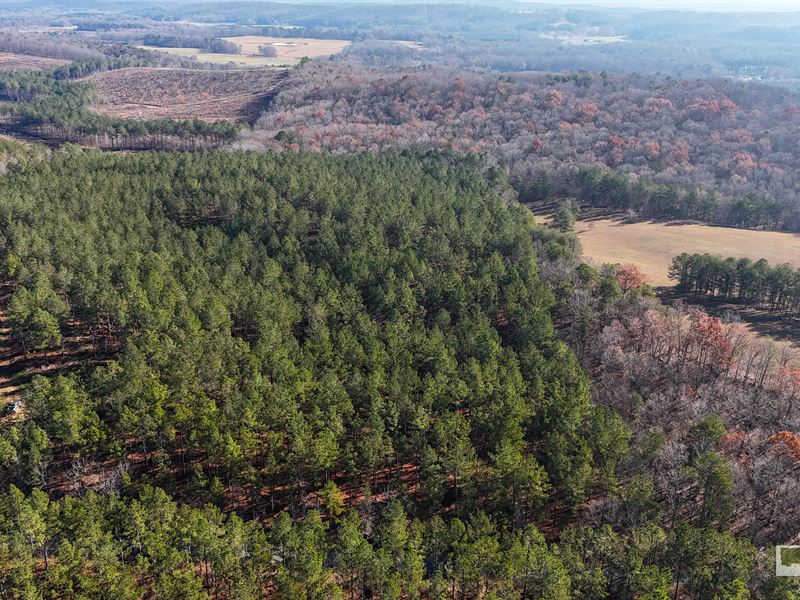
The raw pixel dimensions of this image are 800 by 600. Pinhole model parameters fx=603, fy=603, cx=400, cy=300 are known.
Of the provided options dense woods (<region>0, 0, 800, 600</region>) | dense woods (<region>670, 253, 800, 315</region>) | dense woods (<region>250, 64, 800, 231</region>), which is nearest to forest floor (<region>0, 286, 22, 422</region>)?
dense woods (<region>0, 0, 800, 600</region>)

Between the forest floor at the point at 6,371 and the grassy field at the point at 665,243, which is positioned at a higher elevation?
the grassy field at the point at 665,243

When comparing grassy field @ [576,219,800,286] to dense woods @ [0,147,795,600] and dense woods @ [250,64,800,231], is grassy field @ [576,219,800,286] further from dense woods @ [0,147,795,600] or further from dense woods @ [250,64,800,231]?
dense woods @ [0,147,795,600]

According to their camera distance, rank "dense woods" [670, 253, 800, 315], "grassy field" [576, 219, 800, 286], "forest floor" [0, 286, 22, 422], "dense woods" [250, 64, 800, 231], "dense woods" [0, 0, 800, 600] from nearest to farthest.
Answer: "dense woods" [0, 0, 800, 600] < "forest floor" [0, 286, 22, 422] < "dense woods" [670, 253, 800, 315] < "grassy field" [576, 219, 800, 286] < "dense woods" [250, 64, 800, 231]

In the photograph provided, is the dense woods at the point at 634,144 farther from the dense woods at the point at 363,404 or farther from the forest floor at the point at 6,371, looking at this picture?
the forest floor at the point at 6,371

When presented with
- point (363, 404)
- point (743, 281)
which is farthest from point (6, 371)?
point (743, 281)

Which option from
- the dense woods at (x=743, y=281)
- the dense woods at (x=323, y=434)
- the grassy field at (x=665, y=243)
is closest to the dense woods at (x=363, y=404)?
the dense woods at (x=323, y=434)

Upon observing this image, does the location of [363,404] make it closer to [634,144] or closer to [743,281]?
[743,281]

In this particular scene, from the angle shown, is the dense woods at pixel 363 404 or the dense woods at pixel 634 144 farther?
the dense woods at pixel 634 144
